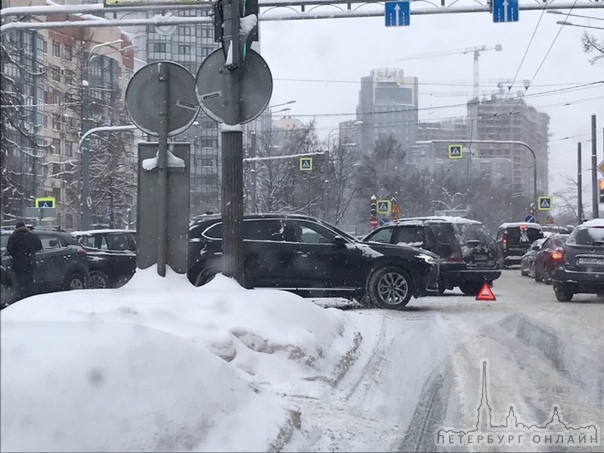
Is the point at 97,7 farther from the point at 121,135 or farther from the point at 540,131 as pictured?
the point at 540,131

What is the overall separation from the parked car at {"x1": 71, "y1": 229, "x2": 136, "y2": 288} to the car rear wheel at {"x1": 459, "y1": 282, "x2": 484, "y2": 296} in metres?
7.65

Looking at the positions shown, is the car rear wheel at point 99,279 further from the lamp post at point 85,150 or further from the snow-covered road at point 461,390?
the lamp post at point 85,150

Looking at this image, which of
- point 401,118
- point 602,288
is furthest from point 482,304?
point 401,118

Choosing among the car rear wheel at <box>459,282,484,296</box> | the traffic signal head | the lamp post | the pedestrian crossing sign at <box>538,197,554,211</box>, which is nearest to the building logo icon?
the traffic signal head

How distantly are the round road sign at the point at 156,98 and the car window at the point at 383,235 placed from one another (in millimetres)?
10512

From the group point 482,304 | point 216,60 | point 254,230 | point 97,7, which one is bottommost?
point 482,304

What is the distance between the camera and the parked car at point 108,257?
65.6ft

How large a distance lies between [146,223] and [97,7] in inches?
373

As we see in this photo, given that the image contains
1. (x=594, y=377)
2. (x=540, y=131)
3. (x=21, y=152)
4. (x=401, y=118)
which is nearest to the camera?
(x=594, y=377)

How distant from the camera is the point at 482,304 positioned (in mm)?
15891

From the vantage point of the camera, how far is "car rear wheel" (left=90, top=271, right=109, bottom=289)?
19875 millimetres

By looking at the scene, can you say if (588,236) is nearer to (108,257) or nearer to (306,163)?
(108,257)

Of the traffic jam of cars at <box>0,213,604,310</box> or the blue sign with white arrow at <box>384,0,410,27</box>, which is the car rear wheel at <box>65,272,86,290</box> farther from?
the blue sign with white arrow at <box>384,0,410,27</box>

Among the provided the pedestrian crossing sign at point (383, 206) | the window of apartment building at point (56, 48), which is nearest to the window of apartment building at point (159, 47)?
the window of apartment building at point (56, 48)
